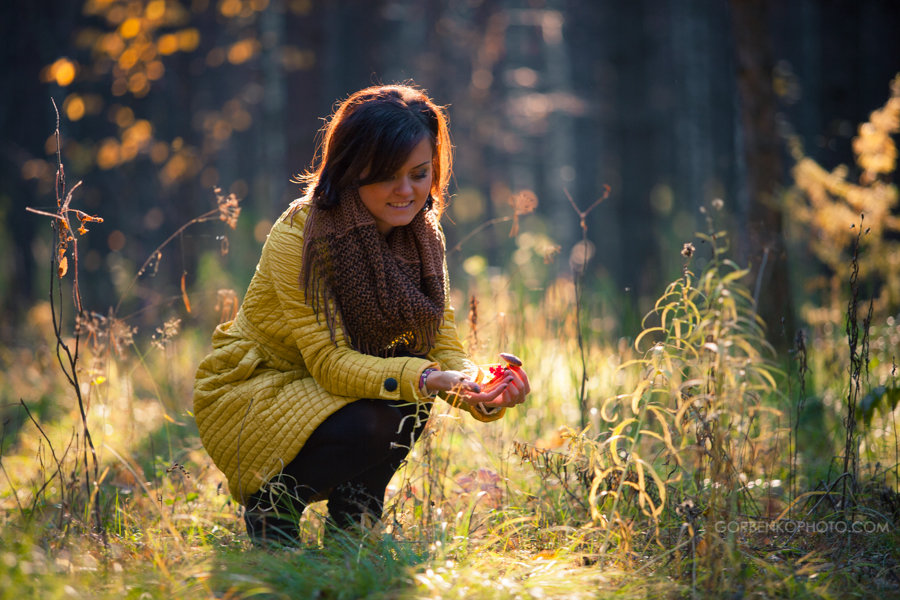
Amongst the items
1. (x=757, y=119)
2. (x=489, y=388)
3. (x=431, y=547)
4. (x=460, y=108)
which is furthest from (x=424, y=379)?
(x=460, y=108)

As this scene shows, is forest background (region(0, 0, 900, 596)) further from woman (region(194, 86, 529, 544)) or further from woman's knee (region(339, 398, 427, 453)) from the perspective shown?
woman's knee (region(339, 398, 427, 453))

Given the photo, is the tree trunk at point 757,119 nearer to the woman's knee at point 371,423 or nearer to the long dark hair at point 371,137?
the long dark hair at point 371,137

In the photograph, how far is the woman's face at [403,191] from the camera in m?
2.23

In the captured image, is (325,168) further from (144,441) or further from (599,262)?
(599,262)

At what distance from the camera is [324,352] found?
2162 mm

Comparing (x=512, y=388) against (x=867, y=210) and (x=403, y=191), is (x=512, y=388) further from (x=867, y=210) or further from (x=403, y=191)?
(x=867, y=210)

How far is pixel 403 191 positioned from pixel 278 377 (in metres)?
0.69

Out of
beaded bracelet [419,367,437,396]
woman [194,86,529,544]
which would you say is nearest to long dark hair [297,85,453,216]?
woman [194,86,529,544]

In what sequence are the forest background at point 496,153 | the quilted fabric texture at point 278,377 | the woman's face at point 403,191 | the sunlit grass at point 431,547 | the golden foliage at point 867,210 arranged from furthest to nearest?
the golden foliage at point 867,210, the forest background at point 496,153, the woman's face at point 403,191, the quilted fabric texture at point 278,377, the sunlit grass at point 431,547

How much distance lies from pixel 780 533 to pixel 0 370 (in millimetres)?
5105

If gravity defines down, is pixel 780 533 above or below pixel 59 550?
below

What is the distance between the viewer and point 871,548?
2.12 meters

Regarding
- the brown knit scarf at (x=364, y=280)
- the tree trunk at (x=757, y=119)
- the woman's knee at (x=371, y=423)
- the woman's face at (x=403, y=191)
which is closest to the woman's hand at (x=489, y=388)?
the woman's knee at (x=371, y=423)

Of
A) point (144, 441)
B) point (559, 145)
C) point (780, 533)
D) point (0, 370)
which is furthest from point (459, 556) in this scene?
point (559, 145)
